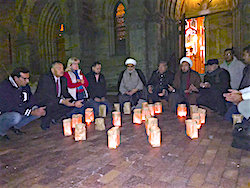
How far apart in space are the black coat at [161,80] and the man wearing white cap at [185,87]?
21 centimetres

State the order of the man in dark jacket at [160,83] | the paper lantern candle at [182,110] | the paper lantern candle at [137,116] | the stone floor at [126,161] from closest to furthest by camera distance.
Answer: the stone floor at [126,161] → the paper lantern candle at [137,116] → the paper lantern candle at [182,110] → the man in dark jacket at [160,83]

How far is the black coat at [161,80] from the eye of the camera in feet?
19.0

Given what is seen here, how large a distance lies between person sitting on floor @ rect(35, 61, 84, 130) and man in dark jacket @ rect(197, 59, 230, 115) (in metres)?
3.24

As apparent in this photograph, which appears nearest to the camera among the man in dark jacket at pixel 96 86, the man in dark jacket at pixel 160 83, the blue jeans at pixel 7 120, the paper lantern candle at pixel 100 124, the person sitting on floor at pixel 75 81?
the blue jeans at pixel 7 120

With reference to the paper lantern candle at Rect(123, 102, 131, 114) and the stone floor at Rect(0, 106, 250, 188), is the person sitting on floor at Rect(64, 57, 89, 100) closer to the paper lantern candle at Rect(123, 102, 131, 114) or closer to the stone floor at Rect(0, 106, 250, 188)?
the paper lantern candle at Rect(123, 102, 131, 114)

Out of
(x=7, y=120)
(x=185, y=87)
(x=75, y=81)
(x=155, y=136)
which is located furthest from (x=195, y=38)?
(x=7, y=120)

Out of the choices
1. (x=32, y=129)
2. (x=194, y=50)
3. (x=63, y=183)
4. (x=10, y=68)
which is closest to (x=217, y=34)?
(x=194, y=50)

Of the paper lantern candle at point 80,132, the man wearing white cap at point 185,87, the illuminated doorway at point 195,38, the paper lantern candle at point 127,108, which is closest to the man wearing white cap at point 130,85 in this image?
the paper lantern candle at point 127,108

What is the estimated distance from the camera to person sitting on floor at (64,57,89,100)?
4914mm

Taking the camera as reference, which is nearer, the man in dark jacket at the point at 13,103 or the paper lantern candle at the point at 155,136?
the paper lantern candle at the point at 155,136

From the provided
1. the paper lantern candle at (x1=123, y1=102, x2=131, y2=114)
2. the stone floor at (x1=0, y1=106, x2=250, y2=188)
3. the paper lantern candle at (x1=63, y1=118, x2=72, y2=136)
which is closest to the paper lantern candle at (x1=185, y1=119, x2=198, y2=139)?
the stone floor at (x1=0, y1=106, x2=250, y2=188)

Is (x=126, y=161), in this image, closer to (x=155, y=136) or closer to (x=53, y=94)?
(x=155, y=136)

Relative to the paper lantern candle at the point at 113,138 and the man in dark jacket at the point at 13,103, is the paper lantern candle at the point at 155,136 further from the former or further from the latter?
the man in dark jacket at the point at 13,103

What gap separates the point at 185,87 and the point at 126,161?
366 centimetres
